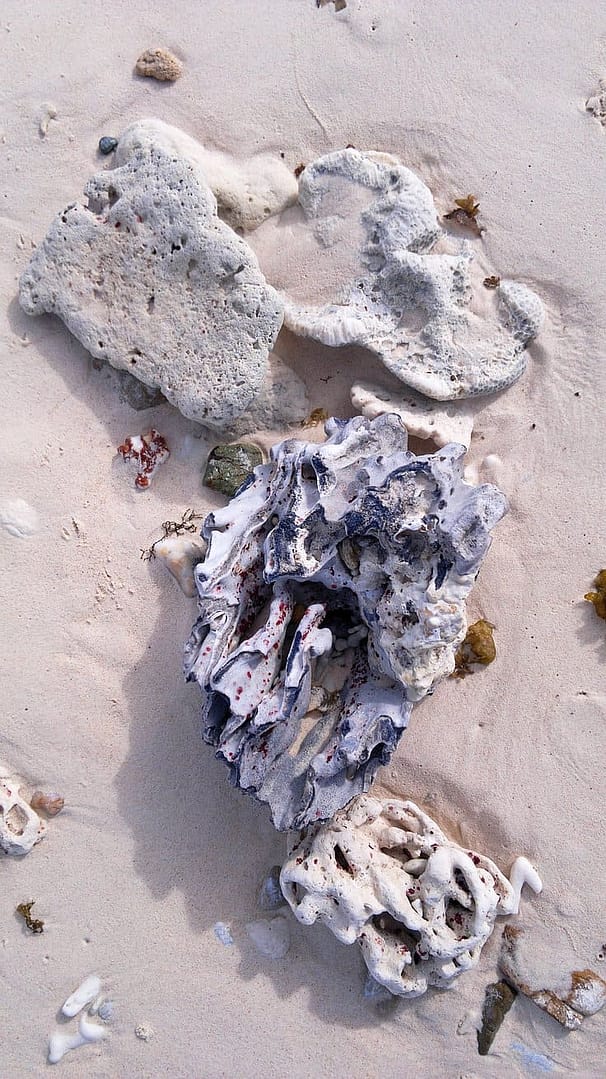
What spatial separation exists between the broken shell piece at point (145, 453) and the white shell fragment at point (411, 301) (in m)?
1.15

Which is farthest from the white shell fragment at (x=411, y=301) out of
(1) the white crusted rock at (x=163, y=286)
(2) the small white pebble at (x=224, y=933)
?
(2) the small white pebble at (x=224, y=933)

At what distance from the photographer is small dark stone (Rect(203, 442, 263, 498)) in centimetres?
460

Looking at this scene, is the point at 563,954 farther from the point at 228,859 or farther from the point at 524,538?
Answer: the point at 524,538

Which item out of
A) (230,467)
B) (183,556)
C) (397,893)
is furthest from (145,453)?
(397,893)

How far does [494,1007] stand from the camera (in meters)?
4.56

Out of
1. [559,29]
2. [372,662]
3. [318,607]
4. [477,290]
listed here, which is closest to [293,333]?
[477,290]

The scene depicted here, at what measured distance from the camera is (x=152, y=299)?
14.7ft

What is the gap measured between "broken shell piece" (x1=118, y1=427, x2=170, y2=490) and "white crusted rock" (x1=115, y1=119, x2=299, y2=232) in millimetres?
1470

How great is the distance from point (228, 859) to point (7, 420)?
10.6ft

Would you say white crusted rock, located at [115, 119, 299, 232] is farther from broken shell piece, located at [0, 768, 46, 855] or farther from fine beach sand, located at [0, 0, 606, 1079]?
broken shell piece, located at [0, 768, 46, 855]

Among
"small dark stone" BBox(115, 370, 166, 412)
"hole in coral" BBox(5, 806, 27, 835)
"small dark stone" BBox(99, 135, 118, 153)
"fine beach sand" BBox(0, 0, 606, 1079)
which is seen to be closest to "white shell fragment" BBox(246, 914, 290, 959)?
"fine beach sand" BBox(0, 0, 606, 1079)

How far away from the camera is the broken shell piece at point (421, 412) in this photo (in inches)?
173

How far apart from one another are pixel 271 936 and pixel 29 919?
5.27ft

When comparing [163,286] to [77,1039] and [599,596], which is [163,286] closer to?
[599,596]
